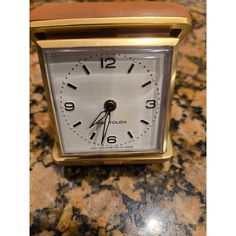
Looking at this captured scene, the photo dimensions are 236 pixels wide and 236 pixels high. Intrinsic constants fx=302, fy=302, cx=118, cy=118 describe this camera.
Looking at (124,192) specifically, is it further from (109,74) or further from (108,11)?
(108,11)

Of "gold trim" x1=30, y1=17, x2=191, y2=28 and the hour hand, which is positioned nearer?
"gold trim" x1=30, y1=17, x2=191, y2=28

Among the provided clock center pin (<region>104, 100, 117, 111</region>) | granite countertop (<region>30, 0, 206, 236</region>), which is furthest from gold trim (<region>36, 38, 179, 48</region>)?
granite countertop (<region>30, 0, 206, 236</region>)

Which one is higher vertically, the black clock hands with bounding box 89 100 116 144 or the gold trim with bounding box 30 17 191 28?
the gold trim with bounding box 30 17 191 28

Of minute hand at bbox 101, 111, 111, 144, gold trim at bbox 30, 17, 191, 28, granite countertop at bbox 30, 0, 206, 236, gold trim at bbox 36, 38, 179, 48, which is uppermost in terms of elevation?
gold trim at bbox 30, 17, 191, 28

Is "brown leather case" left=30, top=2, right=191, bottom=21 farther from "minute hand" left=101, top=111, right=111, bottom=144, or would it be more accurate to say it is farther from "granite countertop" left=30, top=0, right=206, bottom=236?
"granite countertop" left=30, top=0, right=206, bottom=236

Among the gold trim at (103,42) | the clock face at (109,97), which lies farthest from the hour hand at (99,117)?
the gold trim at (103,42)

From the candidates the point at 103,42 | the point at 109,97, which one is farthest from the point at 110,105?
the point at 103,42

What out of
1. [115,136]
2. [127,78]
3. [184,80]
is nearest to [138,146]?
[115,136]
